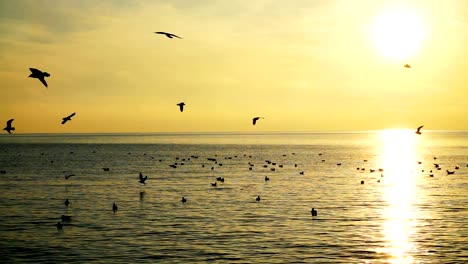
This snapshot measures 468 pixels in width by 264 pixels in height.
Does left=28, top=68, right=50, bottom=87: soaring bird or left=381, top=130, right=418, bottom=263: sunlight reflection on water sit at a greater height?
left=28, top=68, right=50, bottom=87: soaring bird

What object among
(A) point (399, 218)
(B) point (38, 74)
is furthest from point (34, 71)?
(A) point (399, 218)

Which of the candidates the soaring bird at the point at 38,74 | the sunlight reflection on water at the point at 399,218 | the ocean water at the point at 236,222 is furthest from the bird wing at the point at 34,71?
the sunlight reflection on water at the point at 399,218

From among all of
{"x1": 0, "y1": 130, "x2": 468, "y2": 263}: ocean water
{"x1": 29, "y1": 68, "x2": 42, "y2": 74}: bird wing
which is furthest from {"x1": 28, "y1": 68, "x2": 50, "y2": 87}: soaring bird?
{"x1": 0, "y1": 130, "x2": 468, "y2": 263}: ocean water

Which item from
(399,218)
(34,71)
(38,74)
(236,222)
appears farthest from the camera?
(399,218)

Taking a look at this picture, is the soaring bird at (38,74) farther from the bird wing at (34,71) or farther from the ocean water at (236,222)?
the ocean water at (236,222)

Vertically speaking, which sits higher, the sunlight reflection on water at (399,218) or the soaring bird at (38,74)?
the soaring bird at (38,74)

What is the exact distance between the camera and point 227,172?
91.2 m

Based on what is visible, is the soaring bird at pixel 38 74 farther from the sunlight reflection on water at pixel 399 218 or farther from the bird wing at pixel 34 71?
the sunlight reflection on water at pixel 399 218

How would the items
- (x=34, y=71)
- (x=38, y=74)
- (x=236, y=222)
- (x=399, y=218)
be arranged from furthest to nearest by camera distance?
(x=399, y=218), (x=236, y=222), (x=38, y=74), (x=34, y=71)

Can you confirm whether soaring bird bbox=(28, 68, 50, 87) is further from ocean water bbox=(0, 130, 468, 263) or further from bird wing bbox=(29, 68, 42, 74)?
ocean water bbox=(0, 130, 468, 263)

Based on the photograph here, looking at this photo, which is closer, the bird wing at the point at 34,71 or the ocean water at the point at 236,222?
the bird wing at the point at 34,71

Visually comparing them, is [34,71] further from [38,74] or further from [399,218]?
[399,218]

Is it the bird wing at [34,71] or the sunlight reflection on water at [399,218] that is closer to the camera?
the bird wing at [34,71]

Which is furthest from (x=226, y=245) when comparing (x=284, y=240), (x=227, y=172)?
(x=227, y=172)
